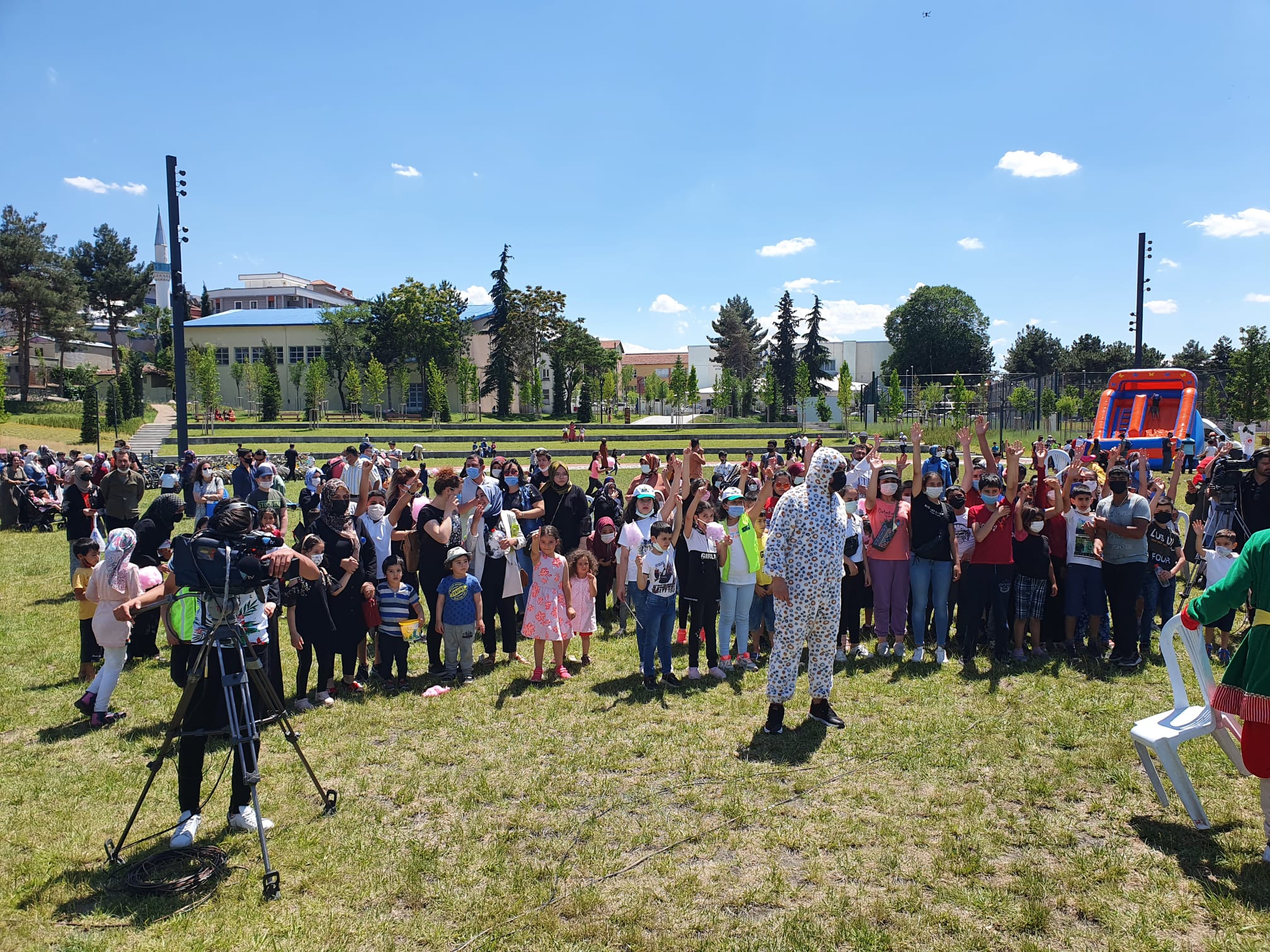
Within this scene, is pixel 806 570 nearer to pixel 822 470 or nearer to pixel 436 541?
pixel 822 470

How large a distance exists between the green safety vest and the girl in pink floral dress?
1.53 m

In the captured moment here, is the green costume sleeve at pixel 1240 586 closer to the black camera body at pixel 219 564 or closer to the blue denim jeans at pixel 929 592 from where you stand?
the blue denim jeans at pixel 929 592

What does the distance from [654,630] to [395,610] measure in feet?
7.84

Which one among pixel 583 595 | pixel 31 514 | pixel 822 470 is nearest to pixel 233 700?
pixel 583 595

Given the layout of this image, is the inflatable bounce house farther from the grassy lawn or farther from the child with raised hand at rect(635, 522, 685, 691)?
the child with raised hand at rect(635, 522, 685, 691)

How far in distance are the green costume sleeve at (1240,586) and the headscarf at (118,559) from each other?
24.6 feet

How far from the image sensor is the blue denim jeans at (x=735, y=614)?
7406mm

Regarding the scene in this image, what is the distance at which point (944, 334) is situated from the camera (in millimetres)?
78125

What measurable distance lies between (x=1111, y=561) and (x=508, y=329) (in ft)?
194

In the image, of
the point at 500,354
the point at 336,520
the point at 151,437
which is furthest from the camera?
the point at 500,354

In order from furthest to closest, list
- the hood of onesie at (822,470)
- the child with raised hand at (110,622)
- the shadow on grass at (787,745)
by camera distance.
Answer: the child with raised hand at (110,622), the hood of onesie at (822,470), the shadow on grass at (787,745)

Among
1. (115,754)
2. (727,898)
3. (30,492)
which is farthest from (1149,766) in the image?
(30,492)

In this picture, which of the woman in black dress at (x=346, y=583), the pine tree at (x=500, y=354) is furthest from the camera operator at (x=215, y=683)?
the pine tree at (x=500, y=354)

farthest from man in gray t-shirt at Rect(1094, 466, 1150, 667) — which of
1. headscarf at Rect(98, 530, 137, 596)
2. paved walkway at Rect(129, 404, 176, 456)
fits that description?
paved walkway at Rect(129, 404, 176, 456)
